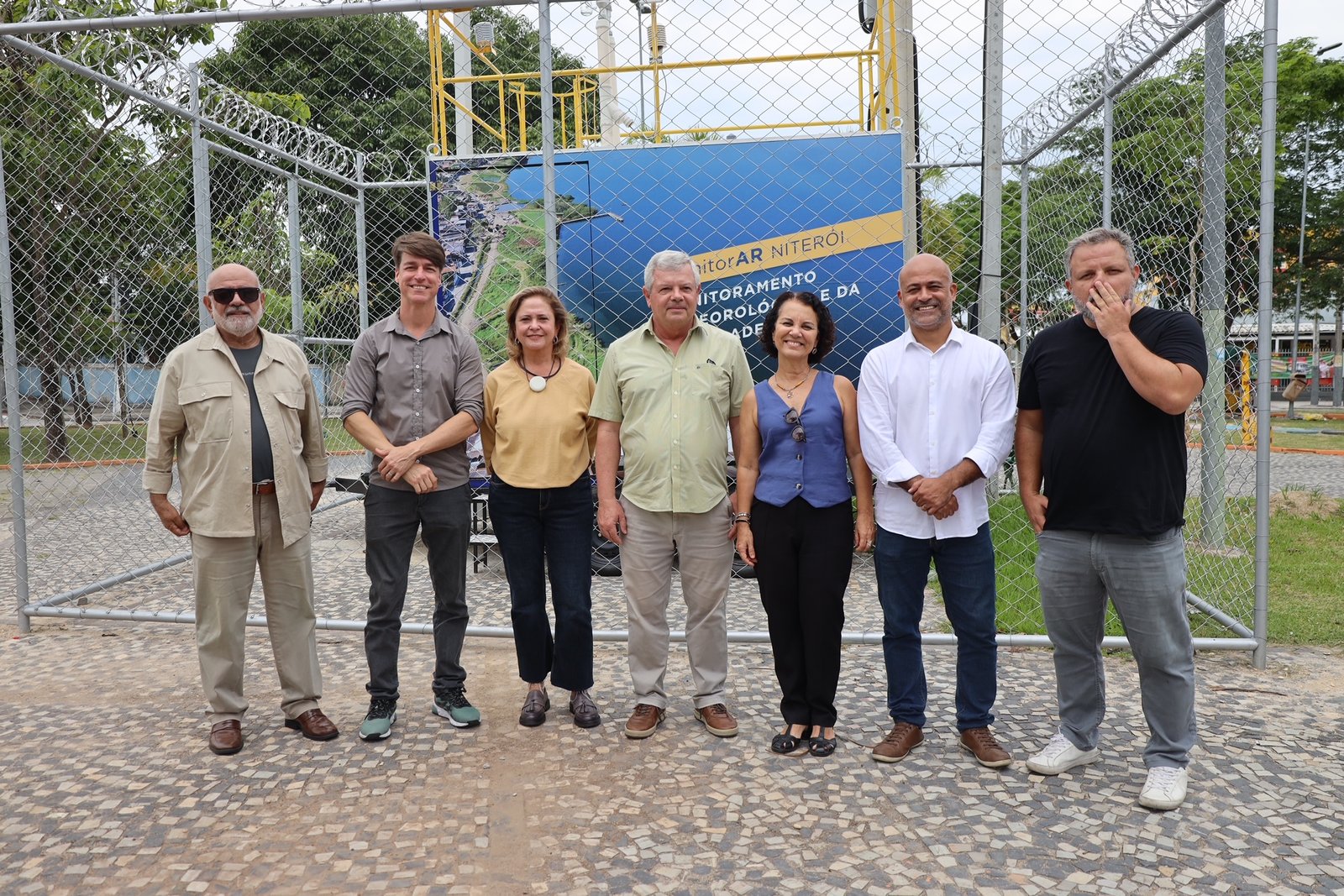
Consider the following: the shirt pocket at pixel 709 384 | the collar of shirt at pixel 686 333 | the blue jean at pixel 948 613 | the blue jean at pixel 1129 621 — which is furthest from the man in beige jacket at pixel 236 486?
the blue jean at pixel 1129 621

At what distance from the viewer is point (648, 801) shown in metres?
3.34

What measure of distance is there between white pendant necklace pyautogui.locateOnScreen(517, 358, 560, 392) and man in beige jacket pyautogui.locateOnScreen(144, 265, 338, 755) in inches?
36.8

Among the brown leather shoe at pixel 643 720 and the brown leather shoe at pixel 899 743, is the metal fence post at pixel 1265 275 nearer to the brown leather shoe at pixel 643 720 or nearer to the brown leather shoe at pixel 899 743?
the brown leather shoe at pixel 899 743

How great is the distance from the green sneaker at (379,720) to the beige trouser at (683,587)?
3.33ft

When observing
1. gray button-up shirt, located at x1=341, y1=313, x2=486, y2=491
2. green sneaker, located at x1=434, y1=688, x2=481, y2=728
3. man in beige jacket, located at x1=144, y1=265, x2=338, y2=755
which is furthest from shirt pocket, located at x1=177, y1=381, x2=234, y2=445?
green sneaker, located at x1=434, y1=688, x2=481, y2=728

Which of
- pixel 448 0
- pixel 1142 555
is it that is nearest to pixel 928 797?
pixel 1142 555

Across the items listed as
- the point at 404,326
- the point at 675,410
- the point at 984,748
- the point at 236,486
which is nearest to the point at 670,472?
the point at 675,410

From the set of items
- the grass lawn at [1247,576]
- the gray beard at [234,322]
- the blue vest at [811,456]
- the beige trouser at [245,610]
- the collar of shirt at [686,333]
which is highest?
the gray beard at [234,322]

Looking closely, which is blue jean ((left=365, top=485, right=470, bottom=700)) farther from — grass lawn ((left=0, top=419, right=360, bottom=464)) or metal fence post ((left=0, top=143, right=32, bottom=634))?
grass lawn ((left=0, top=419, right=360, bottom=464))

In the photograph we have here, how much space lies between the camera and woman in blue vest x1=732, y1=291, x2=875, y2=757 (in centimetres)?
364

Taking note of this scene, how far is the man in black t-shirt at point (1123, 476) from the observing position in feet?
10.3

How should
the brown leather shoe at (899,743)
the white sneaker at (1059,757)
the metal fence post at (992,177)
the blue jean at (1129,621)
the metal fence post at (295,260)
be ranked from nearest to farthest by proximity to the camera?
the blue jean at (1129,621)
the white sneaker at (1059,757)
the brown leather shoe at (899,743)
the metal fence post at (992,177)
the metal fence post at (295,260)

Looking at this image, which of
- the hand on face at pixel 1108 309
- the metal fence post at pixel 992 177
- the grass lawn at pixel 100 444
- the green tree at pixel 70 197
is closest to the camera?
the hand on face at pixel 1108 309

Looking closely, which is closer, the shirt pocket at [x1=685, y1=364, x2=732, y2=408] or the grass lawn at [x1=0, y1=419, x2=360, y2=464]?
the shirt pocket at [x1=685, y1=364, x2=732, y2=408]
